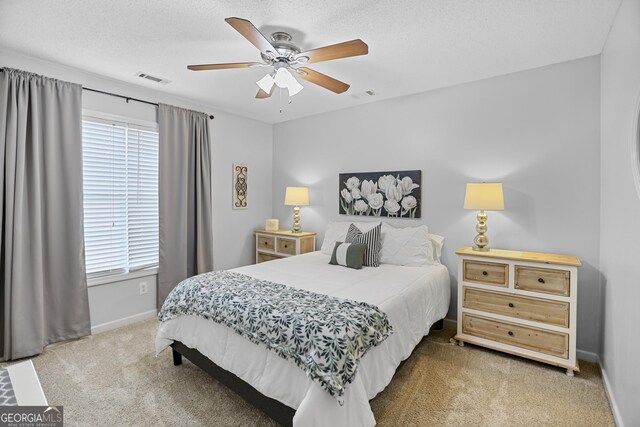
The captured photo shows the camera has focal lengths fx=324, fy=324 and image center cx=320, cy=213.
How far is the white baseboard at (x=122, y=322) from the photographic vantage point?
3.27 metres

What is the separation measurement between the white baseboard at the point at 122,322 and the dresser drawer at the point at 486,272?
3.41 m

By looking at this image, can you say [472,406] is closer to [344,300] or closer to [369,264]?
[344,300]

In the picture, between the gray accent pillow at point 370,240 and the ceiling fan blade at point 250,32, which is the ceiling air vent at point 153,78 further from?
the gray accent pillow at point 370,240

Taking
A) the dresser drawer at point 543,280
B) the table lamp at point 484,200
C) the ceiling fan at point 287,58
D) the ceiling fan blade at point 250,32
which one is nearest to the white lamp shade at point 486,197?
the table lamp at point 484,200

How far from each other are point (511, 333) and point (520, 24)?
238cm

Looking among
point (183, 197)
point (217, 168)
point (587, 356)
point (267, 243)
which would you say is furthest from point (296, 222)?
point (587, 356)

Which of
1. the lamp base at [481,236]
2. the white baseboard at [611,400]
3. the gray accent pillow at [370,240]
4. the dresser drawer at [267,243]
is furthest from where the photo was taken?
the dresser drawer at [267,243]

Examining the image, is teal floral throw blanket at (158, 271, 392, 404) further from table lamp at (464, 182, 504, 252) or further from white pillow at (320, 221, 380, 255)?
table lamp at (464, 182, 504, 252)

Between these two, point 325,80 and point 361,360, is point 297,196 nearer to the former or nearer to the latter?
point 325,80

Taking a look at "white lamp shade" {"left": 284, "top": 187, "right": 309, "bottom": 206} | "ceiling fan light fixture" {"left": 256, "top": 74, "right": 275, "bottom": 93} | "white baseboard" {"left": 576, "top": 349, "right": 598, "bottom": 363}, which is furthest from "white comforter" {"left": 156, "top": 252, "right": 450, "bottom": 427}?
"ceiling fan light fixture" {"left": 256, "top": 74, "right": 275, "bottom": 93}

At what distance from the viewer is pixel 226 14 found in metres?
2.11

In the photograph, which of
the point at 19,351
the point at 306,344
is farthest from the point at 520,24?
the point at 19,351

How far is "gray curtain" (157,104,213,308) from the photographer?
12.2 ft

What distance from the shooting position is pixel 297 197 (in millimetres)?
4418
